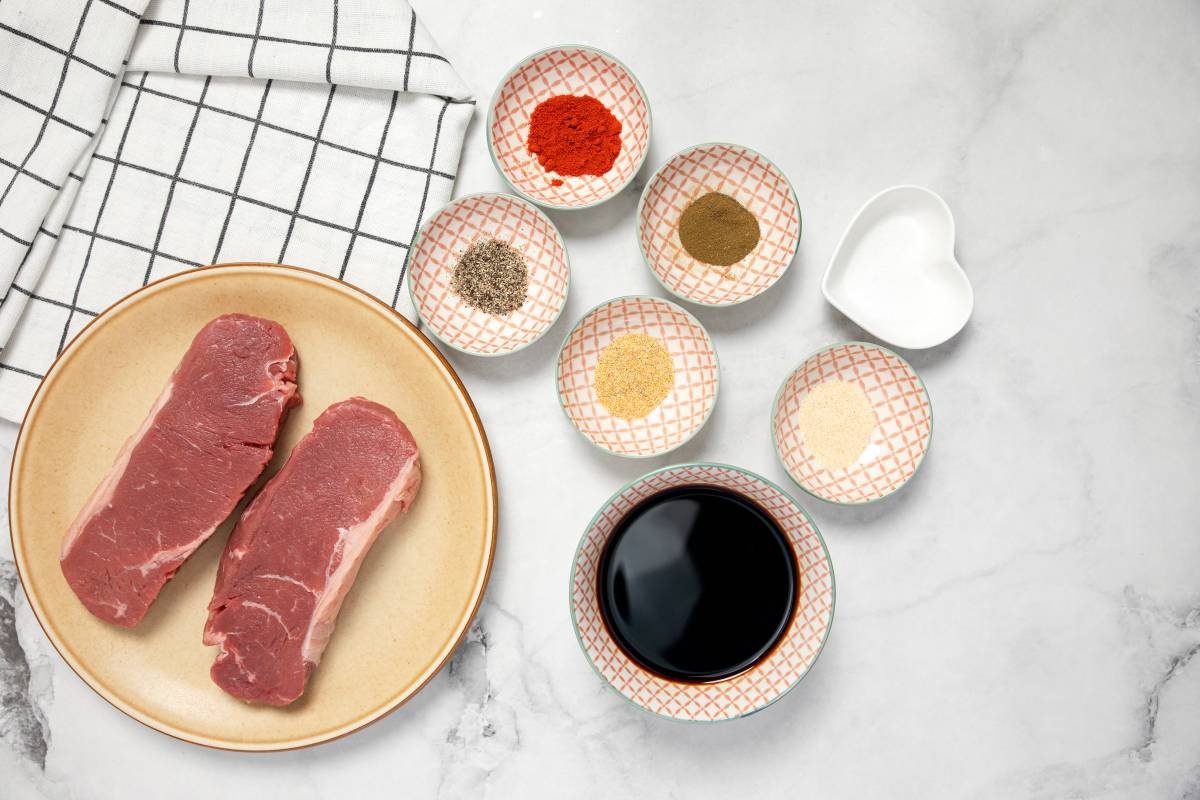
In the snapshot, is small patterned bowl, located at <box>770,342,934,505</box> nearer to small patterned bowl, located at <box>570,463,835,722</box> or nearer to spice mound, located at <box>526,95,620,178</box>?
small patterned bowl, located at <box>570,463,835,722</box>

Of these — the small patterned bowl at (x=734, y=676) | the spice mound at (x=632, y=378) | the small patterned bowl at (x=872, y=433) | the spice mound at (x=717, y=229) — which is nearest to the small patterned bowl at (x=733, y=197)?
the spice mound at (x=717, y=229)

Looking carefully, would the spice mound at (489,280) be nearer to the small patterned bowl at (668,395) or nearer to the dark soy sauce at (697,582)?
the small patterned bowl at (668,395)

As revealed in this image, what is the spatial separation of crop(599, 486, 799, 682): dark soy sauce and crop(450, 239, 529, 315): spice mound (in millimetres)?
635

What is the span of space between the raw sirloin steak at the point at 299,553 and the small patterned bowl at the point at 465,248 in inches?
13.5

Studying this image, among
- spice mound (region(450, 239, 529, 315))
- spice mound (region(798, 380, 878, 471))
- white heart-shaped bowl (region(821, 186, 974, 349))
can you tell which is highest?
white heart-shaped bowl (region(821, 186, 974, 349))

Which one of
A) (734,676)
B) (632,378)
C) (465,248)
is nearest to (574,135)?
(465,248)

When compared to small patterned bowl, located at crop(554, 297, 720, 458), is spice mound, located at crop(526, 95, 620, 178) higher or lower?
higher

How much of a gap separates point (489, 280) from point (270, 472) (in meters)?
0.76

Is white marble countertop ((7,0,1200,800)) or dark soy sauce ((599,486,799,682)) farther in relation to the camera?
white marble countertop ((7,0,1200,800))

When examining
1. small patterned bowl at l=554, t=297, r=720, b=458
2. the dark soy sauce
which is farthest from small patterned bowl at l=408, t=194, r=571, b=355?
the dark soy sauce

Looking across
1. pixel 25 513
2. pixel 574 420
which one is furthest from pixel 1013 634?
pixel 25 513

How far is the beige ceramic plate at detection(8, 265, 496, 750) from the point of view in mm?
1966

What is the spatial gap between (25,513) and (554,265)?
1.46m

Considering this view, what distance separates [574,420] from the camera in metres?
2.06
